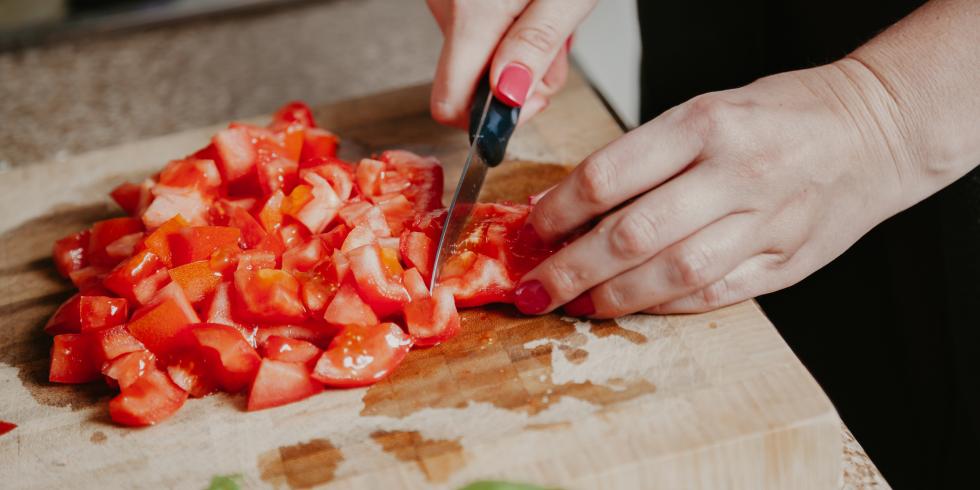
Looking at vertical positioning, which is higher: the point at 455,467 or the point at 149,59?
the point at 455,467

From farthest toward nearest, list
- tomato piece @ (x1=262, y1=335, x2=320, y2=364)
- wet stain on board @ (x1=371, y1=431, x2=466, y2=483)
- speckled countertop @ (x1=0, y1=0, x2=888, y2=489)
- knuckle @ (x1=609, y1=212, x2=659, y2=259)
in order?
speckled countertop @ (x1=0, y1=0, x2=888, y2=489), tomato piece @ (x1=262, y1=335, x2=320, y2=364), knuckle @ (x1=609, y1=212, x2=659, y2=259), wet stain on board @ (x1=371, y1=431, x2=466, y2=483)

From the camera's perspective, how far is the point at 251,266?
68.9 inches

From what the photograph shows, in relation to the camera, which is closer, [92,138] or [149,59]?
[92,138]

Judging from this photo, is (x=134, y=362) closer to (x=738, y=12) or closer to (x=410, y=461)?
(x=410, y=461)

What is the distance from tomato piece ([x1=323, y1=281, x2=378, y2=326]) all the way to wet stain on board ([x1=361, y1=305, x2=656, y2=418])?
0.12 meters

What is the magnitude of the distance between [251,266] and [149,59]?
2.34 metres

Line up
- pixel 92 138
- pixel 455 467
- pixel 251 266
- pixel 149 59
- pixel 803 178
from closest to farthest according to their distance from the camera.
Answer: pixel 455 467, pixel 803 178, pixel 251 266, pixel 92 138, pixel 149 59

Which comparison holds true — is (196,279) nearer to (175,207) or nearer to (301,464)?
(175,207)

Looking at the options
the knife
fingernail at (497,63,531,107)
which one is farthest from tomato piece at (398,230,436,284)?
fingernail at (497,63,531,107)

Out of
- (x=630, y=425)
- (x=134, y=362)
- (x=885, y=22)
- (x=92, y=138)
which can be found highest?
(x=885, y=22)

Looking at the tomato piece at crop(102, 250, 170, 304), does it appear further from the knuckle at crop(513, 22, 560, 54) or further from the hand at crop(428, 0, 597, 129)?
the knuckle at crop(513, 22, 560, 54)

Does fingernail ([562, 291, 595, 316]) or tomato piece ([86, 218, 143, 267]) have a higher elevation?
fingernail ([562, 291, 595, 316])

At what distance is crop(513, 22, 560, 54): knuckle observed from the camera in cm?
185

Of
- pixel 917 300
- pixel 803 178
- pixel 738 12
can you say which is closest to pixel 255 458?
pixel 803 178
